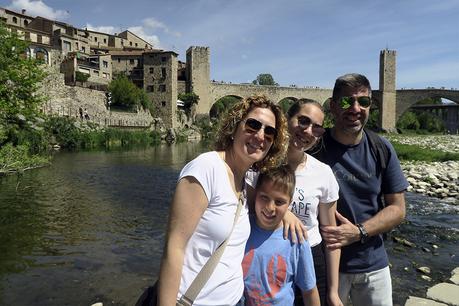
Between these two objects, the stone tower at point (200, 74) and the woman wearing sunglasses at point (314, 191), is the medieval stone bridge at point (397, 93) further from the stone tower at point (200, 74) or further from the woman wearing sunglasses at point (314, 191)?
the woman wearing sunglasses at point (314, 191)

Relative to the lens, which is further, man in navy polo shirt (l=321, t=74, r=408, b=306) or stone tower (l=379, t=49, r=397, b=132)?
stone tower (l=379, t=49, r=397, b=132)

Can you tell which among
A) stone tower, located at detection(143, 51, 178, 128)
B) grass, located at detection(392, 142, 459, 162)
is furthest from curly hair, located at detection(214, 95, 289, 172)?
stone tower, located at detection(143, 51, 178, 128)

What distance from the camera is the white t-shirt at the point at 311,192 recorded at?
2186mm

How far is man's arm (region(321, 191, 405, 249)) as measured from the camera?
2.26 m

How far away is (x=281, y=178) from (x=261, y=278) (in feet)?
1.81

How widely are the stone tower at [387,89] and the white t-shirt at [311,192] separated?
190 ft

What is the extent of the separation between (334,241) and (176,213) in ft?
3.76

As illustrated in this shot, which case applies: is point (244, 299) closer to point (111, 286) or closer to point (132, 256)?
point (111, 286)

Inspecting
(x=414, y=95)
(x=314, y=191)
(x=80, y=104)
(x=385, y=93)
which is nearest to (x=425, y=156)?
(x=314, y=191)

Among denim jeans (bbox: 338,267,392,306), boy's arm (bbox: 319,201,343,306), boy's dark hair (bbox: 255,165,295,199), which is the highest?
boy's dark hair (bbox: 255,165,295,199)

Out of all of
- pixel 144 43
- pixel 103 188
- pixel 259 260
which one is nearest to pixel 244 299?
pixel 259 260

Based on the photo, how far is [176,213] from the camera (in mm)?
1577

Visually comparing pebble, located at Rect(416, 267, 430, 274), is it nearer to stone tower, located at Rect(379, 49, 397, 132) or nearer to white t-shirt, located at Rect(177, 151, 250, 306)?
white t-shirt, located at Rect(177, 151, 250, 306)

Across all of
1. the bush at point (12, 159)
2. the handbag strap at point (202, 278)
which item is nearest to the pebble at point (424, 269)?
the handbag strap at point (202, 278)
